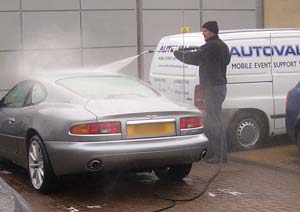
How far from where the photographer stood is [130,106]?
6086 millimetres

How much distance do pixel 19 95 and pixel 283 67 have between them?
4.11 metres

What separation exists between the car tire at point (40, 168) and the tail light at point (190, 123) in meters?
1.46

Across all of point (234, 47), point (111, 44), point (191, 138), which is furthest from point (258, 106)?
point (111, 44)

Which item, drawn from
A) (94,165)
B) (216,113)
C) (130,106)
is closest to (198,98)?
(216,113)

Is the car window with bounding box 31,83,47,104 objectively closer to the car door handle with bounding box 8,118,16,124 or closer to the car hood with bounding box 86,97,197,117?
the car door handle with bounding box 8,118,16,124

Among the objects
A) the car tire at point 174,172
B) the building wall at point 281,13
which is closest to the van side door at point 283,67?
the car tire at point 174,172

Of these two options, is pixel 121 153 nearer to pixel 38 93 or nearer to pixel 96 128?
pixel 96 128

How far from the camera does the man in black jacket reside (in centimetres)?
777

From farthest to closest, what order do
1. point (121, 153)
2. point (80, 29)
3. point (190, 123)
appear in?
point (80, 29) < point (190, 123) < point (121, 153)

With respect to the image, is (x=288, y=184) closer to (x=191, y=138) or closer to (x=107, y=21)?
(x=191, y=138)

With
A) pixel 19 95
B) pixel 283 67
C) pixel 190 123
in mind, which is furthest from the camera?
pixel 283 67

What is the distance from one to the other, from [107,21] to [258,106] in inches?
208

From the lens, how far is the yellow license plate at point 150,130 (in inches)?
232

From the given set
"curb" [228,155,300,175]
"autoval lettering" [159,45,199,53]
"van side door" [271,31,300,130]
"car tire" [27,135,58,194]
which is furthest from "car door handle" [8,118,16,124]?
"van side door" [271,31,300,130]
